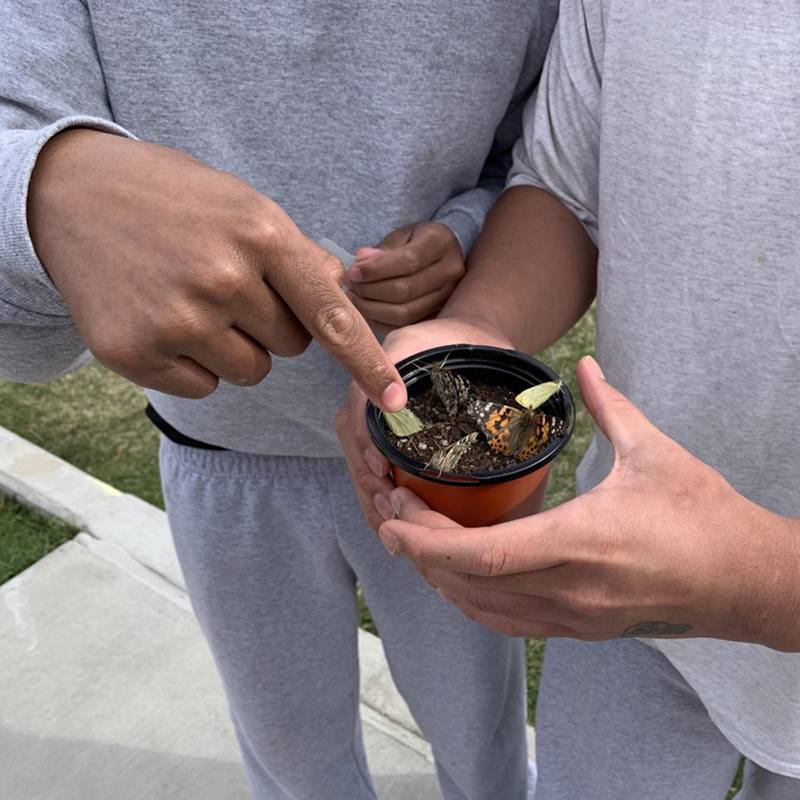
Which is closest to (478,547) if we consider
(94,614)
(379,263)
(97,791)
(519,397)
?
(519,397)

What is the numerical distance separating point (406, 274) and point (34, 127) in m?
0.51

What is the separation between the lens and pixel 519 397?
3.40ft

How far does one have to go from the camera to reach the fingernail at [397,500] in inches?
40.9

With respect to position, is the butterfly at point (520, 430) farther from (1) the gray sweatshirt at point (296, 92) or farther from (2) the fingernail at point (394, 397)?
(1) the gray sweatshirt at point (296, 92)

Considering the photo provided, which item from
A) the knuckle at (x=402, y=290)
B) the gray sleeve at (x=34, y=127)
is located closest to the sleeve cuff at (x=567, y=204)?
the knuckle at (x=402, y=290)

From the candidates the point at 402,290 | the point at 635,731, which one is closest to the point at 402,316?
the point at 402,290

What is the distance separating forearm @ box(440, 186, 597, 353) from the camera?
130cm

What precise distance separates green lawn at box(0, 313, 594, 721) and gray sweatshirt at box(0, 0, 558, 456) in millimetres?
1745

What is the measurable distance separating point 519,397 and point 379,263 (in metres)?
0.33

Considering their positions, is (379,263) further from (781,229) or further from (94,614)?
(94,614)

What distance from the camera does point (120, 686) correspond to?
2414 millimetres

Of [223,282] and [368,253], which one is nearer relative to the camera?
[223,282]

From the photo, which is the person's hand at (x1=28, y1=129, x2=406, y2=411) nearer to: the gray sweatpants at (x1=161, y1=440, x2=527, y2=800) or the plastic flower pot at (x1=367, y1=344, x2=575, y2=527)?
the plastic flower pot at (x1=367, y1=344, x2=575, y2=527)

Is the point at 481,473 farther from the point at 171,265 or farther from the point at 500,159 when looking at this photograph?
the point at 500,159
